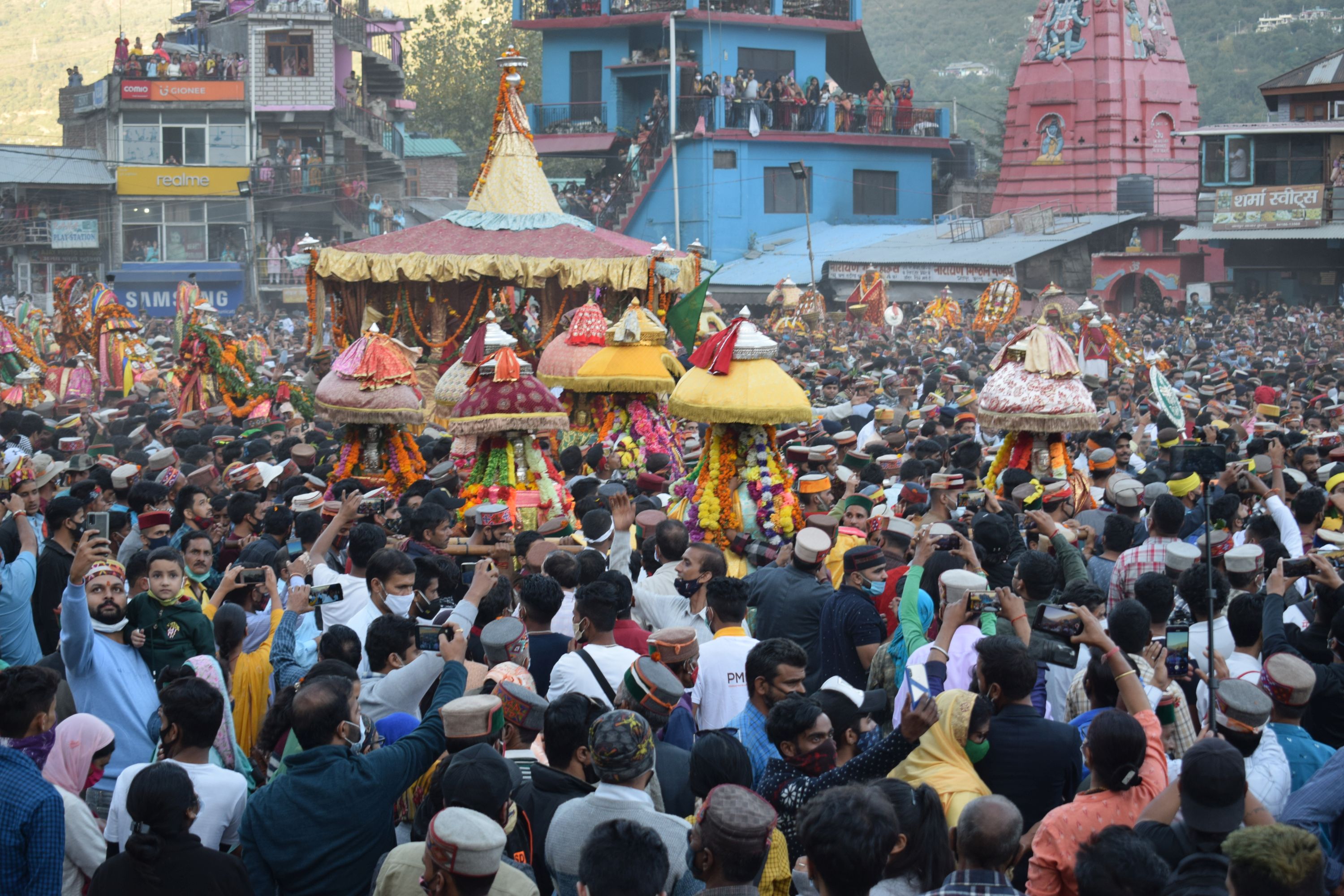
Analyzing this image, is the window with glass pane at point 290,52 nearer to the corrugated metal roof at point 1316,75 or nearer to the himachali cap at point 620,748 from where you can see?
the corrugated metal roof at point 1316,75

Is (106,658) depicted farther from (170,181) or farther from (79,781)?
(170,181)

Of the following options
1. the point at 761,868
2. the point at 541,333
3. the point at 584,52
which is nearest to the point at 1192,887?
the point at 761,868

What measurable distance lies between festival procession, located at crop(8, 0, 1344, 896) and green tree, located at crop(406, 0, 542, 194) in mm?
41661

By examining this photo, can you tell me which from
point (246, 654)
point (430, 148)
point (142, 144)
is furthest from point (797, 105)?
point (246, 654)

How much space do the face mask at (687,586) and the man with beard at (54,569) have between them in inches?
112

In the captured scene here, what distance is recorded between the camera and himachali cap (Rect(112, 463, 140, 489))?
7.90 metres

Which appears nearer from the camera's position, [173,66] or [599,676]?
[599,676]

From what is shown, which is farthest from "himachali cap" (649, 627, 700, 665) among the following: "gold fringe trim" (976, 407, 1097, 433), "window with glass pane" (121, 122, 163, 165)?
"window with glass pane" (121, 122, 163, 165)

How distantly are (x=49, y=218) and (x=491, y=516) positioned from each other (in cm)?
3534

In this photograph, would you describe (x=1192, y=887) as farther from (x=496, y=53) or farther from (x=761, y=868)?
(x=496, y=53)

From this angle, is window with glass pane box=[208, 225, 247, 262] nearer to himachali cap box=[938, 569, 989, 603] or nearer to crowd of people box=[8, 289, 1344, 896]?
crowd of people box=[8, 289, 1344, 896]

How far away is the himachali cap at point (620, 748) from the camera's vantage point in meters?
3.67

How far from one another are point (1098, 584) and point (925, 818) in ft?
10.9

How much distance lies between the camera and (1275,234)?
92.9 feet
